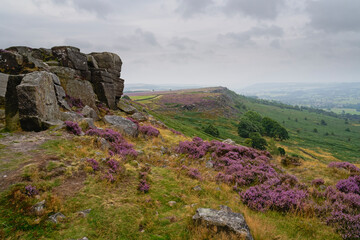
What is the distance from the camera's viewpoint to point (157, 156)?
15.8 metres

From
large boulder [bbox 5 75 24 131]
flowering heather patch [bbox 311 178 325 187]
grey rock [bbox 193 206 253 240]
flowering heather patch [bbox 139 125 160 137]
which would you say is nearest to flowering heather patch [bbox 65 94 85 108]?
large boulder [bbox 5 75 24 131]

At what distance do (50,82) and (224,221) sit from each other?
17898mm

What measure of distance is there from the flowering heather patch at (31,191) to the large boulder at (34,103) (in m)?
7.86

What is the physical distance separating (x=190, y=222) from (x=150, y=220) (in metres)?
1.63

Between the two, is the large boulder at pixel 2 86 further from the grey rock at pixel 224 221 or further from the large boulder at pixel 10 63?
the grey rock at pixel 224 221

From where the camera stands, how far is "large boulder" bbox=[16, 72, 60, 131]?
1243cm

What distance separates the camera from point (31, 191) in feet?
23.0

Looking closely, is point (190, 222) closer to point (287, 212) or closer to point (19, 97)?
point (287, 212)

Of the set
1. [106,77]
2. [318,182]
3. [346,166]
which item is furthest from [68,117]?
[346,166]

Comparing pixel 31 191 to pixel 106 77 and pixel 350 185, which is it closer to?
pixel 350 185

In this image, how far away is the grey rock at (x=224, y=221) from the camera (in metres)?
6.04

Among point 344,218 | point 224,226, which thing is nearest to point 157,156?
point 224,226

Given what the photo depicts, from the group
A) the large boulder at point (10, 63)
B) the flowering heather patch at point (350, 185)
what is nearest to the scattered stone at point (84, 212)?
the flowering heather patch at point (350, 185)

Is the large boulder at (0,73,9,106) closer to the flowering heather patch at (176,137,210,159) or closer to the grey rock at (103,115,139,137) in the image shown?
the grey rock at (103,115,139,137)
